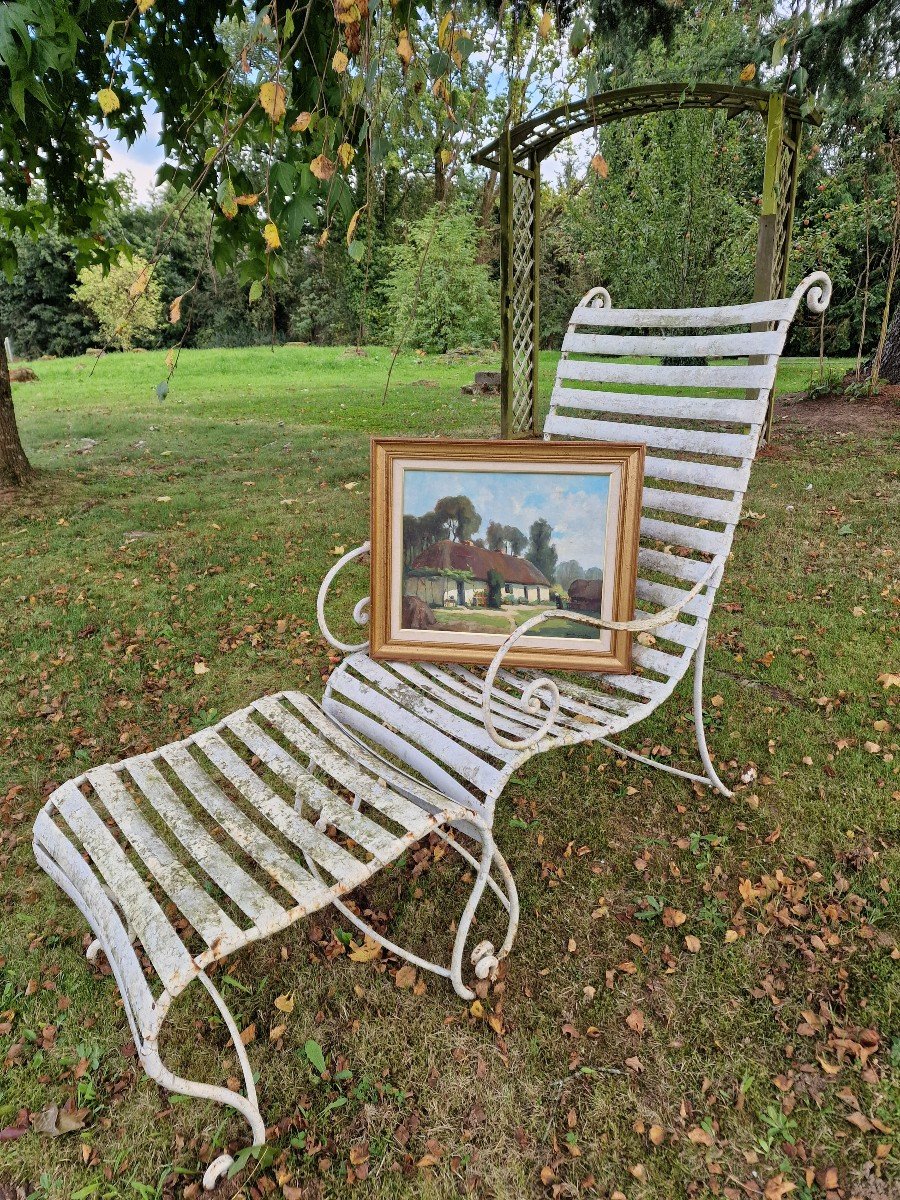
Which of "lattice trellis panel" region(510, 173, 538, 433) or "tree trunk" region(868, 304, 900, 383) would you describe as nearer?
"lattice trellis panel" region(510, 173, 538, 433)

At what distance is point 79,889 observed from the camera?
5.85ft

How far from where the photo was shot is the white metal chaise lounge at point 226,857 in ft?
4.88

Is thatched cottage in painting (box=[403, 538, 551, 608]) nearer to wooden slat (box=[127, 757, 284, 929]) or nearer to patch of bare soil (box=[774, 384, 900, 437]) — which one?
wooden slat (box=[127, 757, 284, 929])

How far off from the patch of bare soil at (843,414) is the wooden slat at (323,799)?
6.89 m

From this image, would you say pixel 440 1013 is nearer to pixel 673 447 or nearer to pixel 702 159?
pixel 673 447

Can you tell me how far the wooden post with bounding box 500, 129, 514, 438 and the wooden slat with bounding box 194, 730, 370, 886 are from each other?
538cm

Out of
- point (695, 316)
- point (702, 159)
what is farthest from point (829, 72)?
point (695, 316)

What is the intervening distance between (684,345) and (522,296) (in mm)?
4905

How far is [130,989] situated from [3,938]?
3.53ft

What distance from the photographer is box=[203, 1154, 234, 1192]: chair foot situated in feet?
5.15

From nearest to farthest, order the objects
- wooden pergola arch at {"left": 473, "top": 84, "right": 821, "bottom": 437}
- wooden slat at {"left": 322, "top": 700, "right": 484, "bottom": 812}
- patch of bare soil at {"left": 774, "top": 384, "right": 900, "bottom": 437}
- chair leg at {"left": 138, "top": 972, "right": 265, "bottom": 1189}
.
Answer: chair leg at {"left": 138, "top": 972, "right": 265, "bottom": 1189}
wooden slat at {"left": 322, "top": 700, "right": 484, "bottom": 812}
wooden pergola arch at {"left": 473, "top": 84, "right": 821, "bottom": 437}
patch of bare soil at {"left": 774, "top": 384, "right": 900, "bottom": 437}

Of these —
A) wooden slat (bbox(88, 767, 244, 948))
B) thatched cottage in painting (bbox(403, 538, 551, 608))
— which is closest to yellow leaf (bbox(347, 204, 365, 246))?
thatched cottage in painting (bbox(403, 538, 551, 608))

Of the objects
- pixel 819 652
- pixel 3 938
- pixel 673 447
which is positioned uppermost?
pixel 673 447

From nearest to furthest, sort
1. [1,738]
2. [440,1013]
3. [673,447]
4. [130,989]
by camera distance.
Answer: [130,989] → [440,1013] → [673,447] → [1,738]
